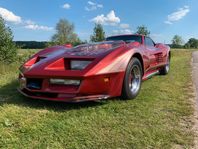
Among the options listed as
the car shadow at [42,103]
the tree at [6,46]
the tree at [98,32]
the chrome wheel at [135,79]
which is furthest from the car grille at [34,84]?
the tree at [98,32]

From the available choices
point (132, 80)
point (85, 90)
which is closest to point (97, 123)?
point (85, 90)

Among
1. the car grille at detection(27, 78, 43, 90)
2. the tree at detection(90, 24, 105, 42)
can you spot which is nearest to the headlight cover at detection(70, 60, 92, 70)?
the car grille at detection(27, 78, 43, 90)

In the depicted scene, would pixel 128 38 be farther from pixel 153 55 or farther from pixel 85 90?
pixel 85 90

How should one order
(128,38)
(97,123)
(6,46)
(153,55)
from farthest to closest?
(6,46) → (128,38) → (153,55) → (97,123)

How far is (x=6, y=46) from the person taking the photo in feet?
42.7

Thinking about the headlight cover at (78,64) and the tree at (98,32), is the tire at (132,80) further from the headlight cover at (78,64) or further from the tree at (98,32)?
the tree at (98,32)

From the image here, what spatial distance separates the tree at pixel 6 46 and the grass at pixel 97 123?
31.5 ft

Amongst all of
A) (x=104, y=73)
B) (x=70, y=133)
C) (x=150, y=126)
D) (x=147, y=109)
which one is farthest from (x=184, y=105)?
(x=70, y=133)

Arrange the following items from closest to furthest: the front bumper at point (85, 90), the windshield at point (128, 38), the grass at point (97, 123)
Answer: the grass at point (97, 123), the front bumper at point (85, 90), the windshield at point (128, 38)

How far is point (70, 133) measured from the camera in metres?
2.52

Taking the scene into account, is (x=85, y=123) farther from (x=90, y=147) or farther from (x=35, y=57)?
(x=35, y=57)

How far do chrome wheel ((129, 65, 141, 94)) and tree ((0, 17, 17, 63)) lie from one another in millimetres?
10085

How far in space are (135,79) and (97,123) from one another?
1.44 meters

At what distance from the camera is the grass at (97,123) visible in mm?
2346
